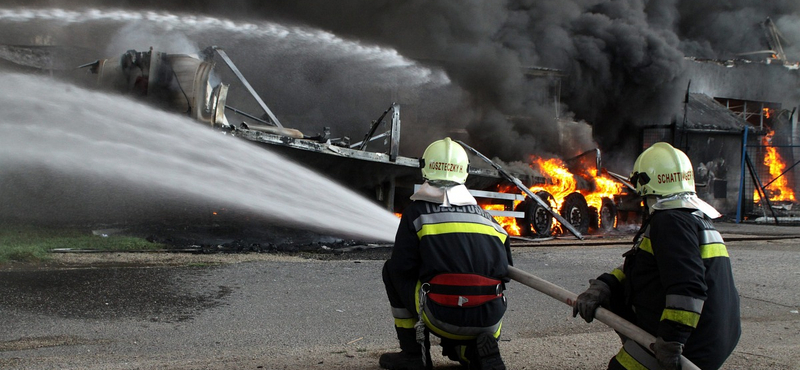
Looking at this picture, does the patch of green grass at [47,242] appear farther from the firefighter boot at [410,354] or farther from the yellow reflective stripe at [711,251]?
the yellow reflective stripe at [711,251]

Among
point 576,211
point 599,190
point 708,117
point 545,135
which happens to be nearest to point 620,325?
point 576,211

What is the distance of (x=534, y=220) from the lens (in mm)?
12359

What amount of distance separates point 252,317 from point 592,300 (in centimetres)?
286

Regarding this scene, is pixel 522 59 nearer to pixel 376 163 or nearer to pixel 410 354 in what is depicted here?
pixel 376 163

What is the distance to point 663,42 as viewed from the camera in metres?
19.3

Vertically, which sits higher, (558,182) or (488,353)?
(558,182)

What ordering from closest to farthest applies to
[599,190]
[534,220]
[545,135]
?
1. [534,220]
2. [599,190]
3. [545,135]

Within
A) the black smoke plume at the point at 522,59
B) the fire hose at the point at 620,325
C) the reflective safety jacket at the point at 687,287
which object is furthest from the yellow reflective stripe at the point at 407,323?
the black smoke plume at the point at 522,59

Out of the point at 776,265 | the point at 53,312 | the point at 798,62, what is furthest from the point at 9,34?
the point at 798,62

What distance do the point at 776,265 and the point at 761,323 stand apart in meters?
3.62

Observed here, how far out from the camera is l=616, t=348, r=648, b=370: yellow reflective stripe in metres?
2.88

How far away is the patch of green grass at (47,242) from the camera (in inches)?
283

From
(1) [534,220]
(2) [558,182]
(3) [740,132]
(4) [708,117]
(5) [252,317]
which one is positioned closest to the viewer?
(5) [252,317]

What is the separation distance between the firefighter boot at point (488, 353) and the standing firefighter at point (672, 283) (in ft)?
1.63
